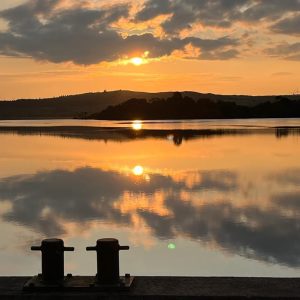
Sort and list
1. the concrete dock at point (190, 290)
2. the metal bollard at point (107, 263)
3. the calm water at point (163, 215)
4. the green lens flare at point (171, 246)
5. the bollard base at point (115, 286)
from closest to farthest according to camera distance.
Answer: the concrete dock at point (190, 290)
the bollard base at point (115, 286)
the metal bollard at point (107, 263)
the calm water at point (163, 215)
the green lens flare at point (171, 246)

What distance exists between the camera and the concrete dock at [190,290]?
7.11 meters

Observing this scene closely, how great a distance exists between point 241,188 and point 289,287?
15024 millimetres

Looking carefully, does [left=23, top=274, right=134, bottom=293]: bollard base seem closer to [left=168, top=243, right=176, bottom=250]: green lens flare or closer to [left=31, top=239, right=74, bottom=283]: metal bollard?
[left=31, top=239, right=74, bottom=283]: metal bollard

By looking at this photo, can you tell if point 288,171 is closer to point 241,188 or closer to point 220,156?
point 241,188

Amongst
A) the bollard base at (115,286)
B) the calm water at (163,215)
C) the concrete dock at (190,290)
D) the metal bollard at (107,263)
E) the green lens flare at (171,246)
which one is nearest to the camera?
the concrete dock at (190,290)

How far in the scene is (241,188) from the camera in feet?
72.8

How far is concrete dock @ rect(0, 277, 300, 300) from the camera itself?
7.11 metres

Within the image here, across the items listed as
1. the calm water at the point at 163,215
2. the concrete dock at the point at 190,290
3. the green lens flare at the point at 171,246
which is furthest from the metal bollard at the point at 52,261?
the green lens flare at the point at 171,246

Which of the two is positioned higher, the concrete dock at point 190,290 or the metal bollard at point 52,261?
the metal bollard at point 52,261

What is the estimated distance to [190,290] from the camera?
23.9 feet

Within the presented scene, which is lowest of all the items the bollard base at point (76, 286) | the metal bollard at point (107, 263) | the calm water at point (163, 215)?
the calm water at point (163, 215)

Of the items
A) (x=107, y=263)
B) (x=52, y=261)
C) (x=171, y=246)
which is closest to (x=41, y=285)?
(x=52, y=261)

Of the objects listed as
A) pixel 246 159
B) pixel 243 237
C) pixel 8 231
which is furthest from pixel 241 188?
pixel 246 159

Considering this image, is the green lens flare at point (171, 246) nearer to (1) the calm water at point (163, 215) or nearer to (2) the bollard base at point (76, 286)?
(1) the calm water at point (163, 215)
